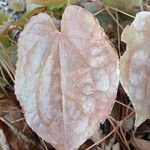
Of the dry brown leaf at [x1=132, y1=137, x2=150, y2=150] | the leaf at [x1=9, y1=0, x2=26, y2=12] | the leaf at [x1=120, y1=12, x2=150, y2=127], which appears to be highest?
the leaf at [x1=120, y1=12, x2=150, y2=127]

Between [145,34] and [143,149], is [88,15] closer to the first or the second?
[145,34]

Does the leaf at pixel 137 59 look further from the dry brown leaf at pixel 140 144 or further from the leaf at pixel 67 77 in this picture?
the dry brown leaf at pixel 140 144

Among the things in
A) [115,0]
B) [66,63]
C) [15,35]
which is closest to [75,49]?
[66,63]

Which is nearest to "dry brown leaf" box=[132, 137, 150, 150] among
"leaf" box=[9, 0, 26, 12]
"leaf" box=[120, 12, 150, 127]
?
"leaf" box=[120, 12, 150, 127]

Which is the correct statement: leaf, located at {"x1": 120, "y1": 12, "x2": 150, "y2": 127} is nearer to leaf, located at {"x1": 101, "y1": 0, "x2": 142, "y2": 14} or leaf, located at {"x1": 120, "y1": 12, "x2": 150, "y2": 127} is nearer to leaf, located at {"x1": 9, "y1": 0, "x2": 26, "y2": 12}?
leaf, located at {"x1": 101, "y1": 0, "x2": 142, "y2": 14}

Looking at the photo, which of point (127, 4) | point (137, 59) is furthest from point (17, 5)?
point (137, 59)

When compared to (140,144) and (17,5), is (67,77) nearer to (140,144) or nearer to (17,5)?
(140,144)
